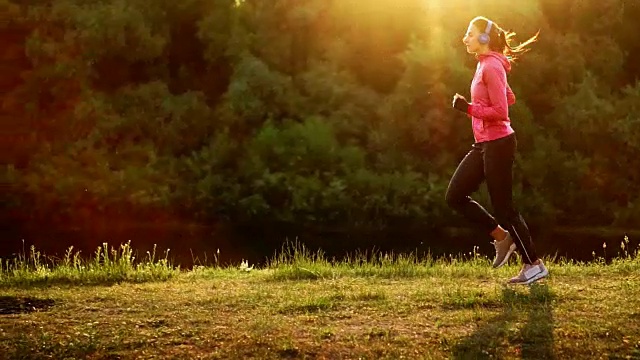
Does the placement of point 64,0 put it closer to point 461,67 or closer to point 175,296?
point 461,67

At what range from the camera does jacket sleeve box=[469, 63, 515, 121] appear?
6539 mm

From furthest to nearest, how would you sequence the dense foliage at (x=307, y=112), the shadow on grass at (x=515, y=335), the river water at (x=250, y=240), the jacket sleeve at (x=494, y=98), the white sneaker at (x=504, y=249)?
the dense foliage at (x=307, y=112) → the river water at (x=250, y=240) → the white sneaker at (x=504, y=249) → the jacket sleeve at (x=494, y=98) → the shadow on grass at (x=515, y=335)

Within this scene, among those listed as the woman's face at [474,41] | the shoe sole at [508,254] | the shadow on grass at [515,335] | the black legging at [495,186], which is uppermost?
the woman's face at [474,41]

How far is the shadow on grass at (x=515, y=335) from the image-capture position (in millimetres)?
4715

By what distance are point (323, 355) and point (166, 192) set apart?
14993 millimetres

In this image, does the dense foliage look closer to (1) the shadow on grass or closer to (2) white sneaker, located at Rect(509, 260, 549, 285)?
(2) white sneaker, located at Rect(509, 260, 549, 285)

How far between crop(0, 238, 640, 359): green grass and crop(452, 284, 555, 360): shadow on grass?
0.04 feet

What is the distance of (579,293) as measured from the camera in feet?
21.0

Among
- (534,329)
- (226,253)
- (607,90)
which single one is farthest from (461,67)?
(534,329)

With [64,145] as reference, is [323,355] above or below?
below

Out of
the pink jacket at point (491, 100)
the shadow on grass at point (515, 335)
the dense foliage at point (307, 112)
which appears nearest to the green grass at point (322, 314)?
the shadow on grass at point (515, 335)

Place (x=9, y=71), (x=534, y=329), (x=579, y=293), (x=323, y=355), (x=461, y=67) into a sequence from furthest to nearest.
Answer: (x=9, y=71) → (x=461, y=67) → (x=579, y=293) → (x=534, y=329) → (x=323, y=355)

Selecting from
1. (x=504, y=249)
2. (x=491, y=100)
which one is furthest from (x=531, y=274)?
(x=491, y=100)

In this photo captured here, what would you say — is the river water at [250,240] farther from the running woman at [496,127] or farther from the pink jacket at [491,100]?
the pink jacket at [491,100]
